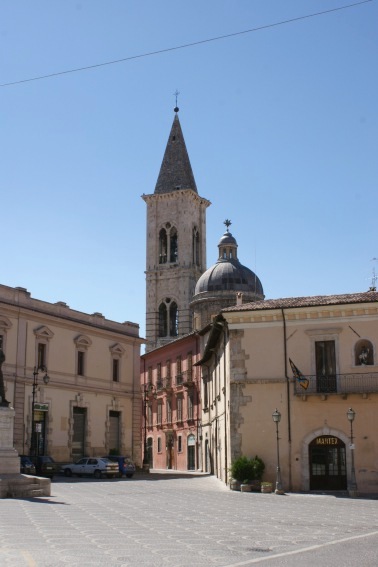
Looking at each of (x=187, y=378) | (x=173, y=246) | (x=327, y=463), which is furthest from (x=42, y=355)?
(x=173, y=246)

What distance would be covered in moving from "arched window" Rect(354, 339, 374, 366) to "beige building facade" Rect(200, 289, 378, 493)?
0.13ft

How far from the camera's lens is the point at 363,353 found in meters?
30.7

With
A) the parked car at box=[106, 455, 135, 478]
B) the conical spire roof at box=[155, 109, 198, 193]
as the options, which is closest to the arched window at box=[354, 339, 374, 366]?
the parked car at box=[106, 455, 135, 478]

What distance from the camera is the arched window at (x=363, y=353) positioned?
30.6 m

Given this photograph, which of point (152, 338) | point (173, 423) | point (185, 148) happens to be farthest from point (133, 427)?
point (185, 148)

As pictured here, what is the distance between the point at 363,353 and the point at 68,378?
23.0 m

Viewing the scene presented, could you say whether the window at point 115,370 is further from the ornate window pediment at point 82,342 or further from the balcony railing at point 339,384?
the balcony railing at point 339,384

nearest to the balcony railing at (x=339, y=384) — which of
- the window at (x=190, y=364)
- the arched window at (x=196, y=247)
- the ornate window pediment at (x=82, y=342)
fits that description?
the ornate window pediment at (x=82, y=342)

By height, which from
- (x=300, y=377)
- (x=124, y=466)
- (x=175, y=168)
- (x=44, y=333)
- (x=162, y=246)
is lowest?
(x=124, y=466)

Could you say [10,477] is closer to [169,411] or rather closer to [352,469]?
[352,469]

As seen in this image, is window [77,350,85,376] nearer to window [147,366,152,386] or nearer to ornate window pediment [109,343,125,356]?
ornate window pediment [109,343,125,356]

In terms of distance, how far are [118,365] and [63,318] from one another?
6.79 m

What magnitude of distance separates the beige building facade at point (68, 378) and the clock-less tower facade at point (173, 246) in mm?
39177

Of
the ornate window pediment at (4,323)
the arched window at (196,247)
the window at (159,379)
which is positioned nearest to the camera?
the ornate window pediment at (4,323)
